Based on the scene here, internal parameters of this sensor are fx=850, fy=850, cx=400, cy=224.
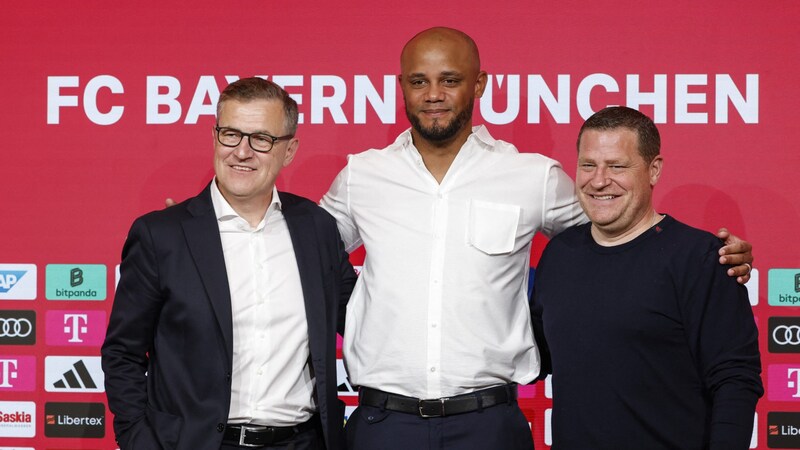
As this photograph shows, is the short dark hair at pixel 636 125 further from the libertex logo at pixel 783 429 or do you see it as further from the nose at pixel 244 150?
the libertex logo at pixel 783 429

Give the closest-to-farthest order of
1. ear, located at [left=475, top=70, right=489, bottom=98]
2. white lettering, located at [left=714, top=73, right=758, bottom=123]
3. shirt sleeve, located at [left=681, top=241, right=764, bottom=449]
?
1. shirt sleeve, located at [left=681, top=241, right=764, bottom=449]
2. ear, located at [left=475, top=70, right=489, bottom=98]
3. white lettering, located at [left=714, top=73, right=758, bottom=123]

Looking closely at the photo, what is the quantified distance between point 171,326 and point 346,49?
4.55 feet

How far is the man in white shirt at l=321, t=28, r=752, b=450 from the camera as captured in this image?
7.72 feet

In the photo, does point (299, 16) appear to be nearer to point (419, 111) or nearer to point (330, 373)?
point (419, 111)

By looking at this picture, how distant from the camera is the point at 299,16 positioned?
3.18m

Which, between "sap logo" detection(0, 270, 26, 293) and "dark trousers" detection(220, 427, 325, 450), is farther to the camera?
"sap logo" detection(0, 270, 26, 293)

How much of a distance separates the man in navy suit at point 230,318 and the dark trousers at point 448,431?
123 mm

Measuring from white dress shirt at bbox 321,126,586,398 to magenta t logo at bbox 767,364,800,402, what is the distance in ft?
3.67

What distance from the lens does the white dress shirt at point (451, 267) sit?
2367mm

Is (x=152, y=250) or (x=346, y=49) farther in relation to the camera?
(x=346, y=49)

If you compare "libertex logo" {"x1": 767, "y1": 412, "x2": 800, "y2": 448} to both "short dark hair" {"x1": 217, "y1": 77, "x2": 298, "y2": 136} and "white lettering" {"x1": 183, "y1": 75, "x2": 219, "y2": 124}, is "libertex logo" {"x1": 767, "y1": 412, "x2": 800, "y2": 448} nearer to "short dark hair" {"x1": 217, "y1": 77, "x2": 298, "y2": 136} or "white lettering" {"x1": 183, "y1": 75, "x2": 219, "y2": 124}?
"short dark hair" {"x1": 217, "y1": 77, "x2": 298, "y2": 136}

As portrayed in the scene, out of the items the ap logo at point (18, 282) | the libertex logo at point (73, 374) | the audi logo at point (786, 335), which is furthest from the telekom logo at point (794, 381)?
the ap logo at point (18, 282)

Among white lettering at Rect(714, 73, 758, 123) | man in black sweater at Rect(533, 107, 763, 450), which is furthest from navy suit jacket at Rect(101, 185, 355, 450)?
white lettering at Rect(714, 73, 758, 123)

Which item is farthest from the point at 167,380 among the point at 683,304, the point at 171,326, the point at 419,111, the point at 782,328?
the point at 782,328
